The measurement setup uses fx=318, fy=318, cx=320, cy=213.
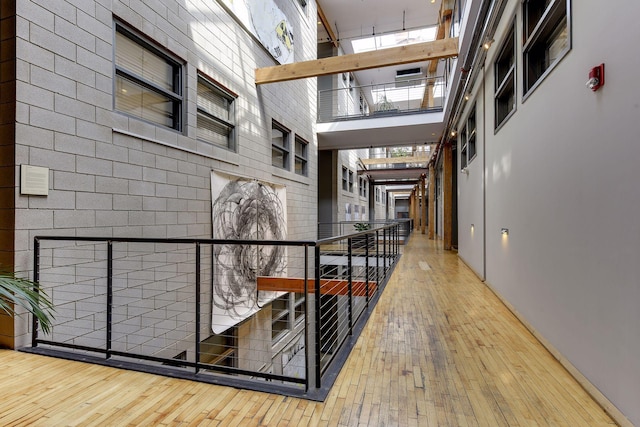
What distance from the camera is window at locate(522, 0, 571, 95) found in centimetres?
234

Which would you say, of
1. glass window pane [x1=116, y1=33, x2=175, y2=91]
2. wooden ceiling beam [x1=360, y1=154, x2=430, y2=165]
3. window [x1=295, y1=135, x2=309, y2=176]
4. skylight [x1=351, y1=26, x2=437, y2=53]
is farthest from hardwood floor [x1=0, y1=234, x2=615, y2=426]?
skylight [x1=351, y1=26, x2=437, y2=53]

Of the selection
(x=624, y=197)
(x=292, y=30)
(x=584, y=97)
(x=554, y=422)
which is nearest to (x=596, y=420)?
(x=554, y=422)

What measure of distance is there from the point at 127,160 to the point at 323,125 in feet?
18.4

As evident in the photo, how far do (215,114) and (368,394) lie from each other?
3.73 m

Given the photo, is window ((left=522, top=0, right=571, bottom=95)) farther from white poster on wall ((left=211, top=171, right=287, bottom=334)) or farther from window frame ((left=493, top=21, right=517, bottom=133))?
white poster on wall ((left=211, top=171, right=287, bottom=334))

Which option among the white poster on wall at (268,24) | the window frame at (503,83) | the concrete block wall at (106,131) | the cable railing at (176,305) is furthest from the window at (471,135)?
the concrete block wall at (106,131)

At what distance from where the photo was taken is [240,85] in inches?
183

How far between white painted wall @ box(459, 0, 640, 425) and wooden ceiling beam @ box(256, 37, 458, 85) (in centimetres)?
122

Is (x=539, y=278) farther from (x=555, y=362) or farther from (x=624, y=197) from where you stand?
(x=624, y=197)

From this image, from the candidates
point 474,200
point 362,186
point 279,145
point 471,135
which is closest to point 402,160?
point 362,186

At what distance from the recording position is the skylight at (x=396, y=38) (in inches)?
407

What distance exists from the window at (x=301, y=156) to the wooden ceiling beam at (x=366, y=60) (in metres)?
2.01

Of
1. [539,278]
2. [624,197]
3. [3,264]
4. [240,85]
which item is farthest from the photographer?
[240,85]

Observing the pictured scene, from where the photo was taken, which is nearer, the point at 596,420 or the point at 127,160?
the point at 596,420
